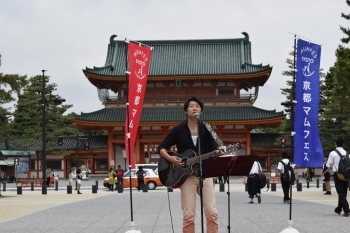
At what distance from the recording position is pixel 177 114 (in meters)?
55.2

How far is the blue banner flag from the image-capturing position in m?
12.4

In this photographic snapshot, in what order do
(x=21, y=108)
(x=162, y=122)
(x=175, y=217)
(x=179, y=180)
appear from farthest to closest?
(x=21, y=108), (x=162, y=122), (x=175, y=217), (x=179, y=180)

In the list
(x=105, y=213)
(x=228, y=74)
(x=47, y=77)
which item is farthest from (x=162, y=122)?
(x=105, y=213)

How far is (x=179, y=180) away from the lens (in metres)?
8.31

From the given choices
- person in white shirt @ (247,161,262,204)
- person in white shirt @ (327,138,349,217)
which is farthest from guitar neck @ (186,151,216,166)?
person in white shirt @ (247,161,262,204)

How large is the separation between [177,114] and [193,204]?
154 ft

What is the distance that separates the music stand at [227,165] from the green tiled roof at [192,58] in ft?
151

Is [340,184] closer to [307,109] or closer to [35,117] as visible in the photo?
[307,109]

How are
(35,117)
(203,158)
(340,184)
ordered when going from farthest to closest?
(35,117)
(340,184)
(203,158)

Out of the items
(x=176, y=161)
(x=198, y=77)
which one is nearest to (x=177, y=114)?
(x=198, y=77)

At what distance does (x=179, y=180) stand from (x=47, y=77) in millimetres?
57998

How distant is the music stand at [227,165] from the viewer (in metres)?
8.15

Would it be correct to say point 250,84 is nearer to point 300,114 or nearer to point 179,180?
point 300,114

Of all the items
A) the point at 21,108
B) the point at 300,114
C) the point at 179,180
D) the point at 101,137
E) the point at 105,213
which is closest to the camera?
the point at 179,180
